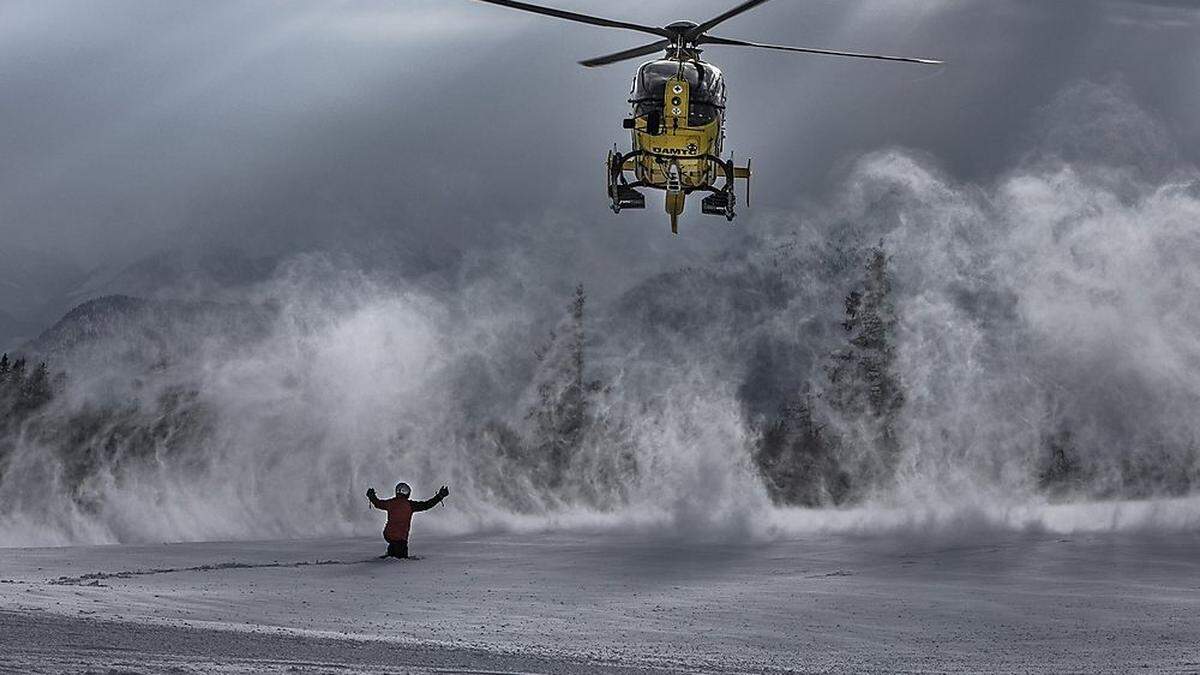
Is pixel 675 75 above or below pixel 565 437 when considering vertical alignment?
above

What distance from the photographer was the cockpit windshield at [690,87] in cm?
3159

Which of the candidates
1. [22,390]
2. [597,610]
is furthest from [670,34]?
[22,390]

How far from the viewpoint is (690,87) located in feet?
104

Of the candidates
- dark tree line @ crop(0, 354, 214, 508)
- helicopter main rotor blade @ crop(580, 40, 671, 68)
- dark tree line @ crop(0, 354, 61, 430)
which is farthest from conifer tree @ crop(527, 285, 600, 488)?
helicopter main rotor blade @ crop(580, 40, 671, 68)

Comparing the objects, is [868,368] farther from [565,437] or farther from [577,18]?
[577,18]

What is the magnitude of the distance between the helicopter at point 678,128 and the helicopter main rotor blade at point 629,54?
1.53ft

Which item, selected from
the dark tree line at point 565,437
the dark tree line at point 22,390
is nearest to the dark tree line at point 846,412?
the dark tree line at point 565,437

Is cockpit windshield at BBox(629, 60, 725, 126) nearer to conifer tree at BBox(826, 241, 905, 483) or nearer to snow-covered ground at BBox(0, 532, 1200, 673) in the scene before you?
snow-covered ground at BBox(0, 532, 1200, 673)

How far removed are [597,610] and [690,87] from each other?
1622 cm

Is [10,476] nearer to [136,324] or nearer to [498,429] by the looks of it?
[136,324]

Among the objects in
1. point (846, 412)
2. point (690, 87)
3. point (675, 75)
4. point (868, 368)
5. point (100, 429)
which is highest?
point (675, 75)

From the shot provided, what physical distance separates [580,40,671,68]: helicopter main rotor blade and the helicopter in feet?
1.53

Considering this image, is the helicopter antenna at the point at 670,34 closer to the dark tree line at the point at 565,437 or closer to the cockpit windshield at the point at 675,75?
the cockpit windshield at the point at 675,75

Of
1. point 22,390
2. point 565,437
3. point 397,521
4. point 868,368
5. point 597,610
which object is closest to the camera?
point 597,610
